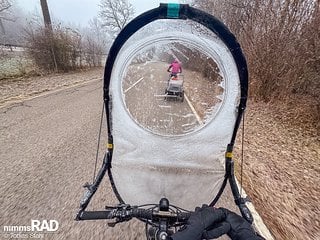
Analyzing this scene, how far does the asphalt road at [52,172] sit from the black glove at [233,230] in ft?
4.46

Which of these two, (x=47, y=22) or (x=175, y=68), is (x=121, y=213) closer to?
(x=175, y=68)

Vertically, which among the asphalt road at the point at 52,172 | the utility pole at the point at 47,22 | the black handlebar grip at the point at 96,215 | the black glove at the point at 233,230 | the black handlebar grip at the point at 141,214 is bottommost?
the asphalt road at the point at 52,172

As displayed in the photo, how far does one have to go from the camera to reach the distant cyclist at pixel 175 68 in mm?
1961

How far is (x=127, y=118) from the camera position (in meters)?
1.72

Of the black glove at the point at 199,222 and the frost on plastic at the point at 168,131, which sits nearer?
the black glove at the point at 199,222

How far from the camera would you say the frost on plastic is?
62.7 inches

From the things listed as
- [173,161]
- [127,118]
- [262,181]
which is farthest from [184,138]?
[262,181]

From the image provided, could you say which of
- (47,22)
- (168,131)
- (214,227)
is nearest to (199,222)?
(214,227)

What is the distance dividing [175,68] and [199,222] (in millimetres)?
1465

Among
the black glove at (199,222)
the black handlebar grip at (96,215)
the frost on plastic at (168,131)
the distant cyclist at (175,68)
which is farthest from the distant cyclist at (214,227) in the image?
the distant cyclist at (175,68)

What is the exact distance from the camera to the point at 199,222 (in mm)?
1017

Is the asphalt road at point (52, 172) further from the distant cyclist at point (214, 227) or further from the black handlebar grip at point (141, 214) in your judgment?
the distant cyclist at point (214, 227)

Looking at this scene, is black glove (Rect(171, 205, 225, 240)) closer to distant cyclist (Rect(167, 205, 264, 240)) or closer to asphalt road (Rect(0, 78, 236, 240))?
distant cyclist (Rect(167, 205, 264, 240))

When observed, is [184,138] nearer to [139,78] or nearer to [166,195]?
[166,195]
